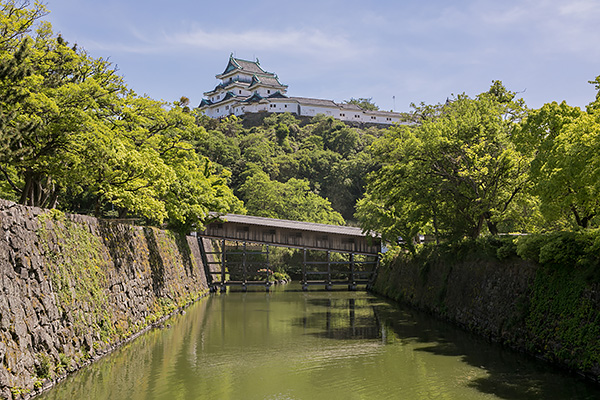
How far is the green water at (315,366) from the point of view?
9398mm

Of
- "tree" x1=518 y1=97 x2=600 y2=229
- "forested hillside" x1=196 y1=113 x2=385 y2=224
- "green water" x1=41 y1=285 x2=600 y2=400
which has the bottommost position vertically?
"green water" x1=41 y1=285 x2=600 y2=400

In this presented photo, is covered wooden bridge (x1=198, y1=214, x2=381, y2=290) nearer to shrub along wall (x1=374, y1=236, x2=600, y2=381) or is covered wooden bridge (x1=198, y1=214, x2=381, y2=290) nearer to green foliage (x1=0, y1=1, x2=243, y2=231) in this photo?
shrub along wall (x1=374, y1=236, x2=600, y2=381)

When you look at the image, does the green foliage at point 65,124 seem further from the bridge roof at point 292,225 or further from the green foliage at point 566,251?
the bridge roof at point 292,225

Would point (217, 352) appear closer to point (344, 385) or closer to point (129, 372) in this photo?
point (129, 372)

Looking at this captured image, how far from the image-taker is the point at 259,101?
266 ft

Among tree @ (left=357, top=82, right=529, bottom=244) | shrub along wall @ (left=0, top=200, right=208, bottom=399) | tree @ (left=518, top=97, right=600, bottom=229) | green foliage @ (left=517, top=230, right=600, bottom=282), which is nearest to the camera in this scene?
shrub along wall @ (left=0, top=200, right=208, bottom=399)

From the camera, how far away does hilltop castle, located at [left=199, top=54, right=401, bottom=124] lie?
82.1 meters

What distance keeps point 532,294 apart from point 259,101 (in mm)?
72468

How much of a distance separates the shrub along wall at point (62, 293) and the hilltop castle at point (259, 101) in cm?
6713

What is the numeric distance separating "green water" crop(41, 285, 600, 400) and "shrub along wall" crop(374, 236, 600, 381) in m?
0.56

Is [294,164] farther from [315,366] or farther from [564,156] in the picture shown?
[564,156]

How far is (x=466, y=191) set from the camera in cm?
1777

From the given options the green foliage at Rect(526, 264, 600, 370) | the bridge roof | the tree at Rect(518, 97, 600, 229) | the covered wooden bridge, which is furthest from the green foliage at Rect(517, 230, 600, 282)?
the bridge roof

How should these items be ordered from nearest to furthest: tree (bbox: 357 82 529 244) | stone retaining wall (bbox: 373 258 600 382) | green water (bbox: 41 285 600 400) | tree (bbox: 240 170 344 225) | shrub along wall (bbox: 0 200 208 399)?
shrub along wall (bbox: 0 200 208 399), green water (bbox: 41 285 600 400), stone retaining wall (bbox: 373 258 600 382), tree (bbox: 357 82 529 244), tree (bbox: 240 170 344 225)
